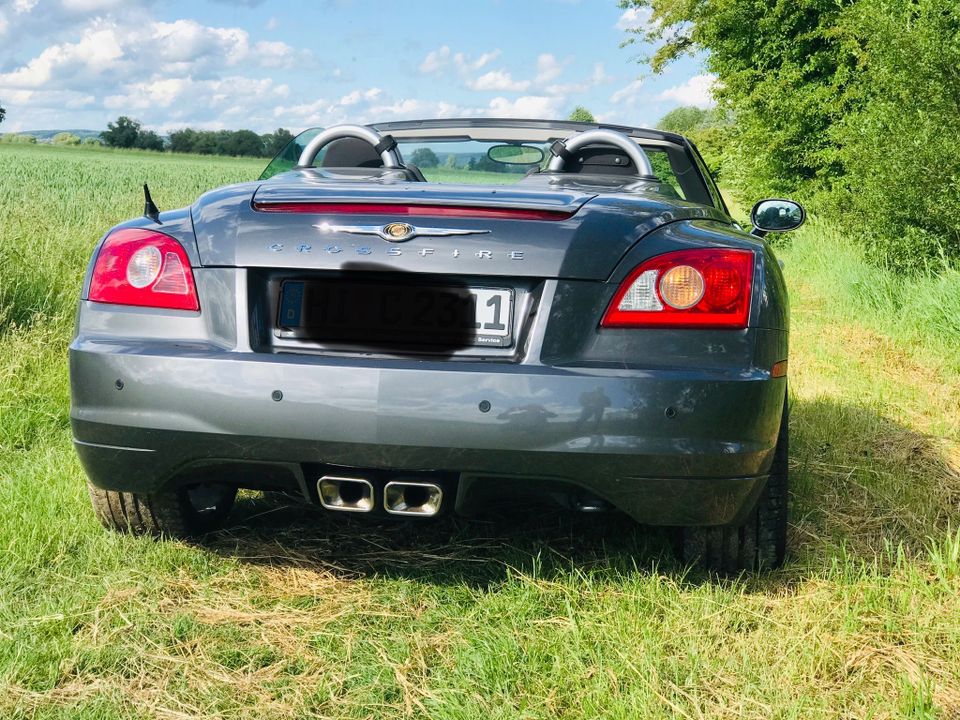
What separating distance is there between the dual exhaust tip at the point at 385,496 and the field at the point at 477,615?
330 mm

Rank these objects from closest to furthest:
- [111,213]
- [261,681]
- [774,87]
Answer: [261,681] → [111,213] → [774,87]

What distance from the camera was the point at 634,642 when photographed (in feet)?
8.43

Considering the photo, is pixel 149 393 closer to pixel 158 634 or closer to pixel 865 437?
pixel 158 634

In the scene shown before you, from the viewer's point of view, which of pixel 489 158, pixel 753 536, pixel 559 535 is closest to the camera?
pixel 753 536

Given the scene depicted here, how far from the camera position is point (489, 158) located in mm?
4039

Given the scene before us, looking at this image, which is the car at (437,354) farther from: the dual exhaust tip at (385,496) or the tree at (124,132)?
the tree at (124,132)

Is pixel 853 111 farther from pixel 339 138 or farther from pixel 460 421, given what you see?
pixel 460 421

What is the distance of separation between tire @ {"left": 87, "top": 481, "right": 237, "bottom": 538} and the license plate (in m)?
0.83

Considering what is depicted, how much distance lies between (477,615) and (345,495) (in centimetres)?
50

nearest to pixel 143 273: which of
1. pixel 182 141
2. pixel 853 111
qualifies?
pixel 853 111

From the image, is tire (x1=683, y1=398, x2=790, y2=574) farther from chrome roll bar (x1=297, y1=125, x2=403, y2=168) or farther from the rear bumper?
chrome roll bar (x1=297, y1=125, x2=403, y2=168)

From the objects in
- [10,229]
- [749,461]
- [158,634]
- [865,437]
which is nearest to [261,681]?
[158,634]

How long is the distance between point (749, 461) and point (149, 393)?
5.02 ft

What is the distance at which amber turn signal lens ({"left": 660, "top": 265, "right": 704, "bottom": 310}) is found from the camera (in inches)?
100
